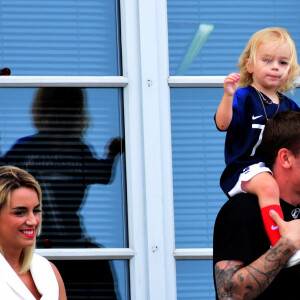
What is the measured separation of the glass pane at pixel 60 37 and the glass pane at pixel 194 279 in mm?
954

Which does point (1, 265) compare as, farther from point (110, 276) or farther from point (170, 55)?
point (170, 55)

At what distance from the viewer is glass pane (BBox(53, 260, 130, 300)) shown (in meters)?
5.45

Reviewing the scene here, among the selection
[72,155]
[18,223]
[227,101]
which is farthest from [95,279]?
[227,101]

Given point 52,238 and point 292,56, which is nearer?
point 292,56

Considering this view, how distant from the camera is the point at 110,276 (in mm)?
5484

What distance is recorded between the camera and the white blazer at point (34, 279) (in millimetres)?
4531

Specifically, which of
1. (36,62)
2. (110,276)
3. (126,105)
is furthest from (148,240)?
(36,62)

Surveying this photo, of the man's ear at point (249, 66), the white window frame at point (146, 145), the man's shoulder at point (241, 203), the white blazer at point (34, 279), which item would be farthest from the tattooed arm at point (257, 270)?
the white window frame at point (146, 145)

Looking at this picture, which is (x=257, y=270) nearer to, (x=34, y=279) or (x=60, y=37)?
(x=34, y=279)

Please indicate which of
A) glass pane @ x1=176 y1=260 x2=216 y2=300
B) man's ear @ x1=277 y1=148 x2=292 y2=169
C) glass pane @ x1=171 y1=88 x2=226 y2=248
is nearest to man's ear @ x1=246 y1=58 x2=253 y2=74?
man's ear @ x1=277 y1=148 x2=292 y2=169

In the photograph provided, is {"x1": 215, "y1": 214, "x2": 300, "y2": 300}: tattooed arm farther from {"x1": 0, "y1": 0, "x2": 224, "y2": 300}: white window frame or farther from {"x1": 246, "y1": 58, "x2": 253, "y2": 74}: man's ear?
{"x1": 0, "y1": 0, "x2": 224, "y2": 300}: white window frame

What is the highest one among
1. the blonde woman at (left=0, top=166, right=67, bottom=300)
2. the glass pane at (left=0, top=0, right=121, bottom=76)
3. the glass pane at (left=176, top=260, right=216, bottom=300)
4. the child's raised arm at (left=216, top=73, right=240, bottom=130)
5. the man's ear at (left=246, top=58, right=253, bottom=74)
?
the glass pane at (left=0, top=0, right=121, bottom=76)

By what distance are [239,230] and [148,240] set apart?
3.05 feet

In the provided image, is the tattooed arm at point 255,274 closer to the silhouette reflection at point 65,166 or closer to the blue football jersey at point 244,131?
the blue football jersey at point 244,131
